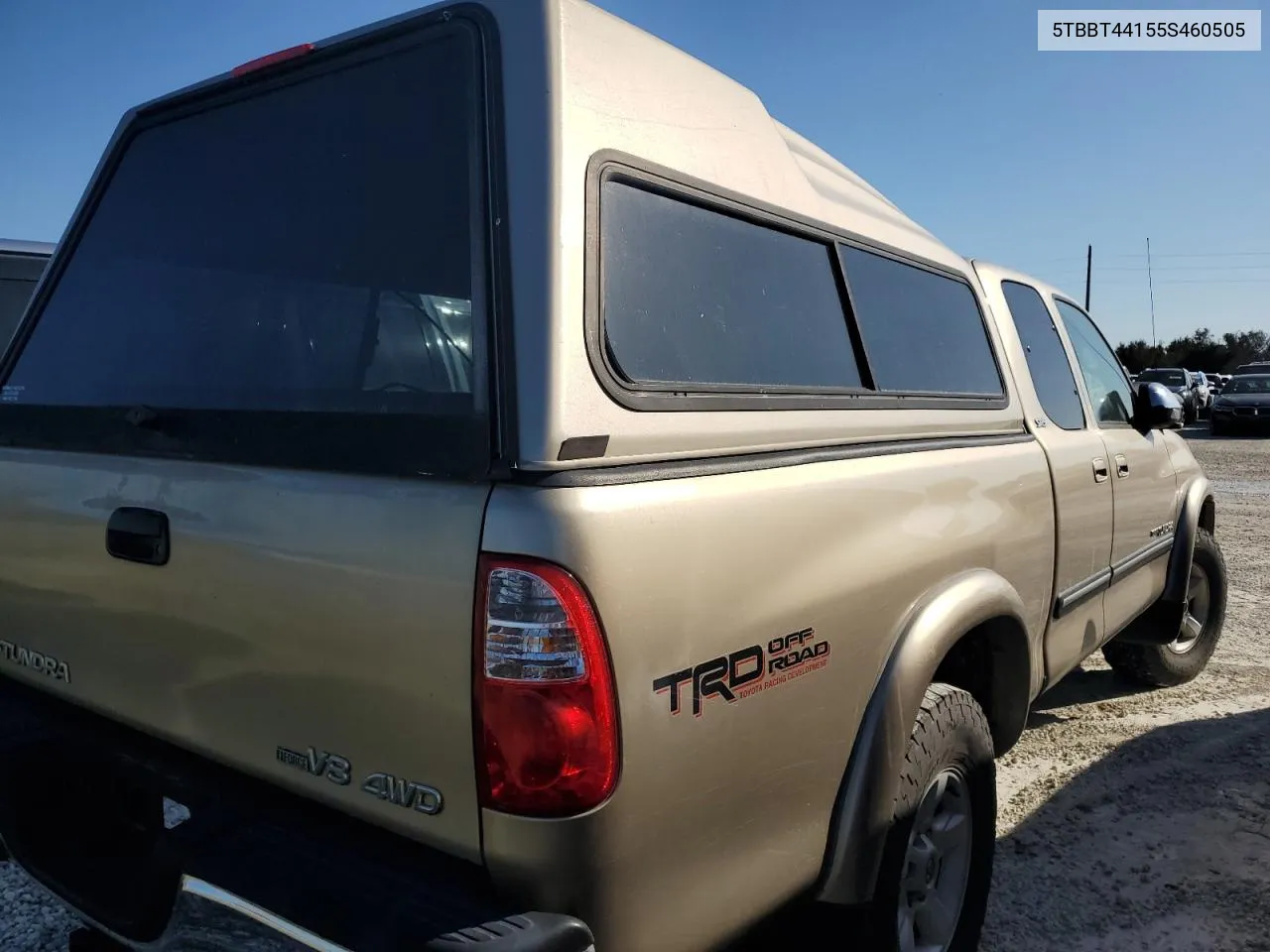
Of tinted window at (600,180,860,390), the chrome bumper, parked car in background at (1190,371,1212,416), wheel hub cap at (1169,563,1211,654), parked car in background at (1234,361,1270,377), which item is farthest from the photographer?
parked car in background at (1190,371,1212,416)

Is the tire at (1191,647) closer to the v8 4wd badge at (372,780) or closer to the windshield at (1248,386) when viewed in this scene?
the v8 4wd badge at (372,780)

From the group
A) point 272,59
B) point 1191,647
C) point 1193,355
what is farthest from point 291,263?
point 1193,355

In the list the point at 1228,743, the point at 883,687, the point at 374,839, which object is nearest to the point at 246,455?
the point at 374,839

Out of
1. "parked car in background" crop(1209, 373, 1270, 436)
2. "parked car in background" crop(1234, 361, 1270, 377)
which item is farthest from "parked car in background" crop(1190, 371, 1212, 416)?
"parked car in background" crop(1209, 373, 1270, 436)

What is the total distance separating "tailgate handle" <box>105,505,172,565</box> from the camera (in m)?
1.83

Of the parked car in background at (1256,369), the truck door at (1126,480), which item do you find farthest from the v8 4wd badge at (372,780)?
the parked car in background at (1256,369)

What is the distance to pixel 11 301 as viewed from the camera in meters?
5.91

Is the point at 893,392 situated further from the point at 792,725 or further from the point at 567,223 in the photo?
the point at 567,223

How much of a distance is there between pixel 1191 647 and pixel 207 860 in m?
4.91

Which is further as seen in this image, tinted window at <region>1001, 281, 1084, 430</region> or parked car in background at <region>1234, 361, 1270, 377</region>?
parked car in background at <region>1234, 361, 1270, 377</region>

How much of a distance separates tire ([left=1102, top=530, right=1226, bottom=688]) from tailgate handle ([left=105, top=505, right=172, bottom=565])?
4524 mm

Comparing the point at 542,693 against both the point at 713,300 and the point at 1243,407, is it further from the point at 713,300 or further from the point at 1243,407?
the point at 1243,407

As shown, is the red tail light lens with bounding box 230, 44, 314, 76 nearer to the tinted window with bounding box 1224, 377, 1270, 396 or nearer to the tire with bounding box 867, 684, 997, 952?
the tire with bounding box 867, 684, 997, 952

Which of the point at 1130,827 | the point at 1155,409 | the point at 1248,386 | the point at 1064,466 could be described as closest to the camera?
the point at 1064,466
